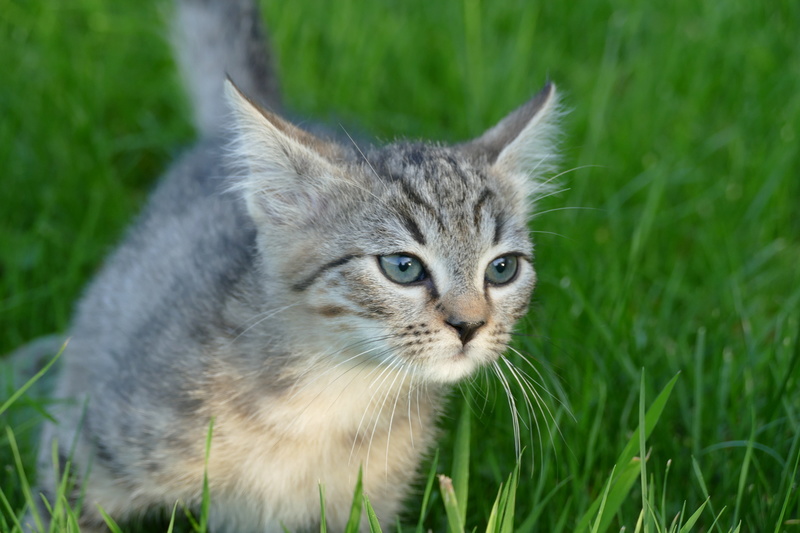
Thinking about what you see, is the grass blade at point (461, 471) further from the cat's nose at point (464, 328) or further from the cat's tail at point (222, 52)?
the cat's tail at point (222, 52)

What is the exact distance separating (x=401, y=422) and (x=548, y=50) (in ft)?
10.8

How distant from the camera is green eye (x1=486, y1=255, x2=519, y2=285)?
109 inches

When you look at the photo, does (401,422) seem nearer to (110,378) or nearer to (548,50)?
(110,378)

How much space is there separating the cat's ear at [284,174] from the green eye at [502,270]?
576mm

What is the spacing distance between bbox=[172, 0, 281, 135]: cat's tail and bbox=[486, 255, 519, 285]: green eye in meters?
2.00

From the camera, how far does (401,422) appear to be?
3025 millimetres

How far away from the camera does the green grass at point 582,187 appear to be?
3188 mm

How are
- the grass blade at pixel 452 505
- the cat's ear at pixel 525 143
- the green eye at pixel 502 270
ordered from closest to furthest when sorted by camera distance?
the grass blade at pixel 452 505 < the green eye at pixel 502 270 < the cat's ear at pixel 525 143

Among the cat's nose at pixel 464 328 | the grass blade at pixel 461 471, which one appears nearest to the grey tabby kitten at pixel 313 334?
the cat's nose at pixel 464 328

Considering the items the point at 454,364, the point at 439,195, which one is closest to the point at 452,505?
the point at 454,364

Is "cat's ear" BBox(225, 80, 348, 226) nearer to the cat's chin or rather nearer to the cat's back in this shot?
the cat's back

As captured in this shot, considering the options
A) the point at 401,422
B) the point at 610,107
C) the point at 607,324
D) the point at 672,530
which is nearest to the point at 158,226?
the point at 401,422

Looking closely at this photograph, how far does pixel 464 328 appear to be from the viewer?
8.40 feet

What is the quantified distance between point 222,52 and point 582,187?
1.99 meters
